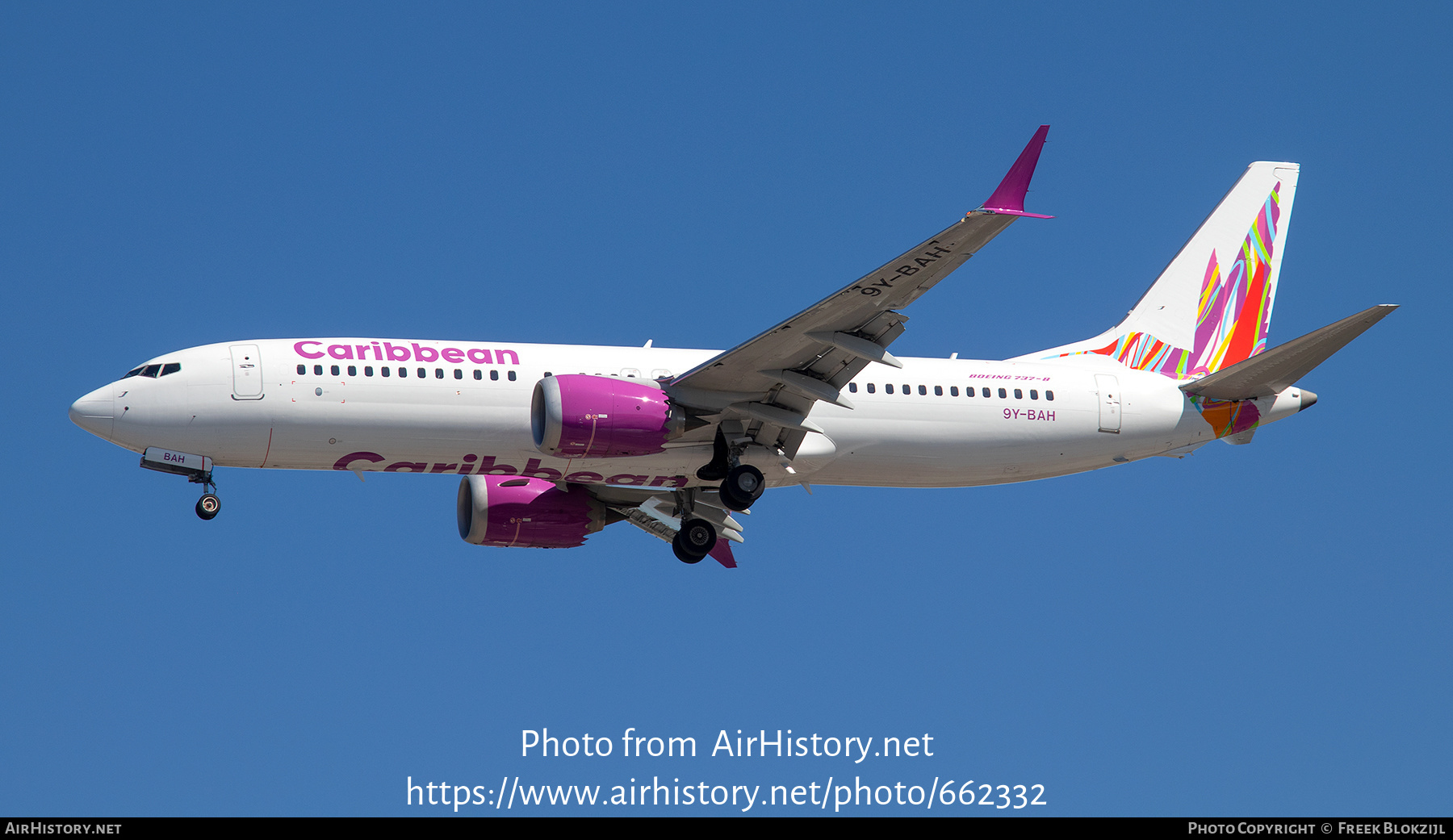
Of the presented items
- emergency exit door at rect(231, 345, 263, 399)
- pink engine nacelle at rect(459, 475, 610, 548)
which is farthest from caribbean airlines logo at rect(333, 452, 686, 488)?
pink engine nacelle at rect(459, 475, 610, 548)

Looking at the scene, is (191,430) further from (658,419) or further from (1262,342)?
(1262,342)

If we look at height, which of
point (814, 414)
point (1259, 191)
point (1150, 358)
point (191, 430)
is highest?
point (1259, 191)

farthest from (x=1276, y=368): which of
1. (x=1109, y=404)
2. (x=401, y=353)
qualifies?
(x=401, y=353)

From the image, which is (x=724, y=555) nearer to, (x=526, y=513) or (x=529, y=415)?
(x=526, y=513)

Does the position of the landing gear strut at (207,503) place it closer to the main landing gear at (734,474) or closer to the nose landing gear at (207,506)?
the nose landing gear at (207,506)

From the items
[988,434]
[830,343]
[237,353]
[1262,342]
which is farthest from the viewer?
[1262,342]

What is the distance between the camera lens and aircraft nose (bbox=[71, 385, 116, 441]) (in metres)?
31.9

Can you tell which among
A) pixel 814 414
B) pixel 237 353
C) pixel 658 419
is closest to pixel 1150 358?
pixel 814 414

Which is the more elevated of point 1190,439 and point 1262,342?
point 1262,342

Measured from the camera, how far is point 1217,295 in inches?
1564

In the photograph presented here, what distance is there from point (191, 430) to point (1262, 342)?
2441cm

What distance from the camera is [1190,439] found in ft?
117

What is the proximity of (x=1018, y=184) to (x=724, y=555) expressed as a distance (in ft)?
49.9

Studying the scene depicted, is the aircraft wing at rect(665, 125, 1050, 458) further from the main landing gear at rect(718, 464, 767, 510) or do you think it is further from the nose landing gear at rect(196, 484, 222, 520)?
the nose landing gear at rect(196, 484, 222, 520)
